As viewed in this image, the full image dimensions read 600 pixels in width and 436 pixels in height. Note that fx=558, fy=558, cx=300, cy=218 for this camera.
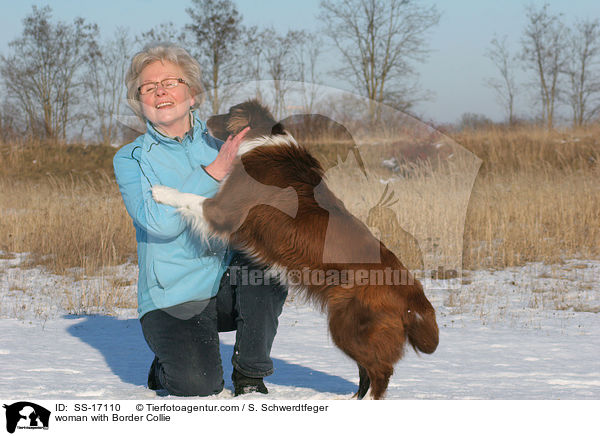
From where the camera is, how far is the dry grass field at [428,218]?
530 cm

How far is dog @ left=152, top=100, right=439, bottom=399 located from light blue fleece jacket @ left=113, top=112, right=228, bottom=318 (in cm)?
10

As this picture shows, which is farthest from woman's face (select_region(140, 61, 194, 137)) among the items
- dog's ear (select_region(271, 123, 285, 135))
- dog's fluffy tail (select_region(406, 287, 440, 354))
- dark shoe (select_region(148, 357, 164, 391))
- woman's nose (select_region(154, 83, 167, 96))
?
dog's fluffy tail (select_region(406, 287, 440, 354))

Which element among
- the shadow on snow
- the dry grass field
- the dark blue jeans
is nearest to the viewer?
the dark blue jeans

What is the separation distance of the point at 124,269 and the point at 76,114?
12.1 metres

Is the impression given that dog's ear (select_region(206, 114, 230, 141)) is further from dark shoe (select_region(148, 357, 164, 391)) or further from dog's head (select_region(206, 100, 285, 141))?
dark shoe (select_region(148, 357, 164, 391))

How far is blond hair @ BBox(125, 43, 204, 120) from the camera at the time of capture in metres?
2.97

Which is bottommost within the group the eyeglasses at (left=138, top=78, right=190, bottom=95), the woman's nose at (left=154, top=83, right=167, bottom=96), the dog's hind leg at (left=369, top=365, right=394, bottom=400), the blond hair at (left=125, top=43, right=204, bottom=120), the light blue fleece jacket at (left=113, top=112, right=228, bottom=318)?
the dog's hind leg at (left=369, top=365, right=394, bottom=400)

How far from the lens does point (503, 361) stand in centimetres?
351

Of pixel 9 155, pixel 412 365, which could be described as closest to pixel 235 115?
pixel 412 365

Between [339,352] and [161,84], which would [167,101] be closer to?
[161,84]
